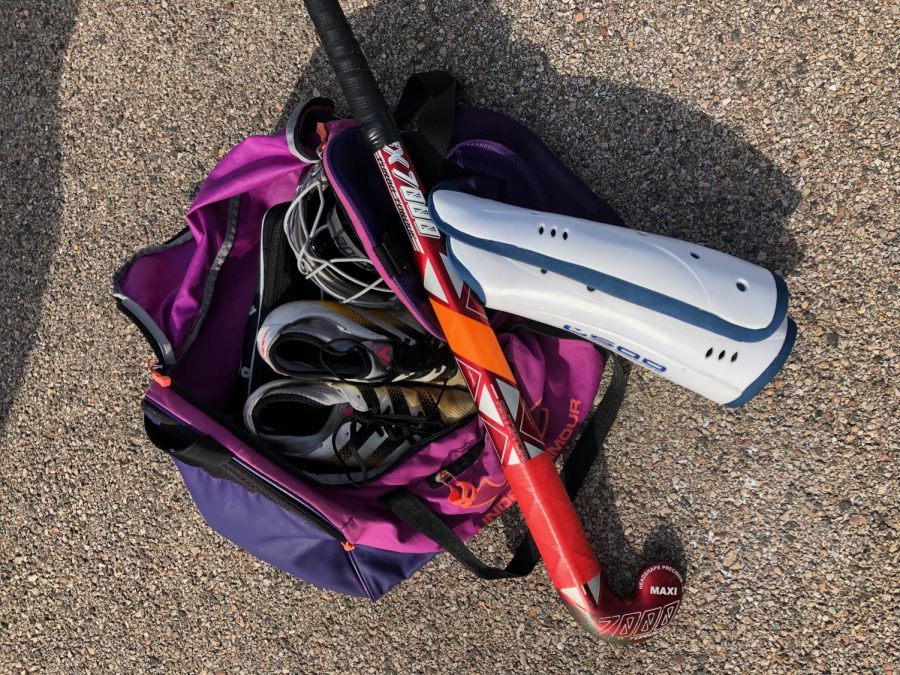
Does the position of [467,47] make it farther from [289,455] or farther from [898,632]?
[898,632]

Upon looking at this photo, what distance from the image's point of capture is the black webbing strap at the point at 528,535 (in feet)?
5.20

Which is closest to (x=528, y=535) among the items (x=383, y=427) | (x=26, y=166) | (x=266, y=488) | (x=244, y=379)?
(x=383, y=427)

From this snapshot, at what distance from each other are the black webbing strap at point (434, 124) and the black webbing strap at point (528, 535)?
0.63m

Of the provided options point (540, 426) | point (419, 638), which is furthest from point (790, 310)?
point (419, 638)

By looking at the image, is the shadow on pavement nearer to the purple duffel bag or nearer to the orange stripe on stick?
the purple duffel bag

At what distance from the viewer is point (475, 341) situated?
1501 mm

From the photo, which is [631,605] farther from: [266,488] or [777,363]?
[266,488]

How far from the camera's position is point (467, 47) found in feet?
5.76

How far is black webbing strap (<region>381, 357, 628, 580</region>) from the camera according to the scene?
1584 mm

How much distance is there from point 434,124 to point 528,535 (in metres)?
1.01

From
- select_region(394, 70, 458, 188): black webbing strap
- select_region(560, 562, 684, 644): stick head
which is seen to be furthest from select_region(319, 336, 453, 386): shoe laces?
select_region(560, 562, 684, 644): stick head

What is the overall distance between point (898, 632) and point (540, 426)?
36.1 inches

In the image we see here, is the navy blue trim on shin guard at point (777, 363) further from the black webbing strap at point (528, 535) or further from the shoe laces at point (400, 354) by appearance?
the shoe laces at point (400, 354)

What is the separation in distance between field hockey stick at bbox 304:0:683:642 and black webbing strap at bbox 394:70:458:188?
6cm
